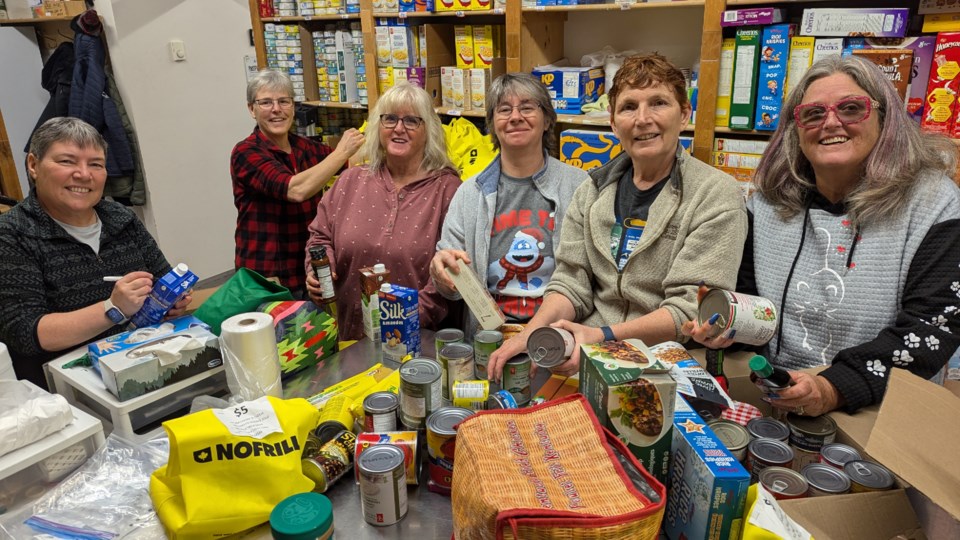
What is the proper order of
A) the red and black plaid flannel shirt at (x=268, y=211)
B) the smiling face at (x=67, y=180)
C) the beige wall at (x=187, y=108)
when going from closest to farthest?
the smiling face at (x=67, y=180) → the red and black plaid flannel shirt at (x=268, y=211) → the beige wall at (x=187, y=108)

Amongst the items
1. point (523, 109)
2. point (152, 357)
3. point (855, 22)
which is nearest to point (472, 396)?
point (152, 357)

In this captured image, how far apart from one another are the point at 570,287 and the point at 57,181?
160 cm

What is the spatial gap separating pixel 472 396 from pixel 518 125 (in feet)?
3.96

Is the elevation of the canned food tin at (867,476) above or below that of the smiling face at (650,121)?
below

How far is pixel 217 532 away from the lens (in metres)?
1.09

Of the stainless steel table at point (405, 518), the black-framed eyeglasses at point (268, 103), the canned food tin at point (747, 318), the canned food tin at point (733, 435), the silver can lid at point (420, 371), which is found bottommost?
the stainless steel table at point (405, 518)

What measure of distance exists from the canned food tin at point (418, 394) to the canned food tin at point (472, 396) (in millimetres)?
43

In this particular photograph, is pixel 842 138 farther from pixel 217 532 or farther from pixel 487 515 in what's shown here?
pixel 217 532

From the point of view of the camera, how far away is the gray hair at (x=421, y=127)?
93.7 inches

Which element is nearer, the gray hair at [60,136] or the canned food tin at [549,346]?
the canned food tin at [549,346]

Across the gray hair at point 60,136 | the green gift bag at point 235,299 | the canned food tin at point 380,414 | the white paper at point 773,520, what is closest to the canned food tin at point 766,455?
the white paper at point 773,520

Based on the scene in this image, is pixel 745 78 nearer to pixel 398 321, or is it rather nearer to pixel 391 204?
pixel 391 204

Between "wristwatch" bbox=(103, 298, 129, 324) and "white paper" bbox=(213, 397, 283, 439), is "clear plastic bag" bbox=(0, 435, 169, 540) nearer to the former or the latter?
"white paper" bbox=(213, 397, 283, 439)

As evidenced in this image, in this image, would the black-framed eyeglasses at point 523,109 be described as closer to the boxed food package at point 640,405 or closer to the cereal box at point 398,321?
the cereal box at point 398,321
